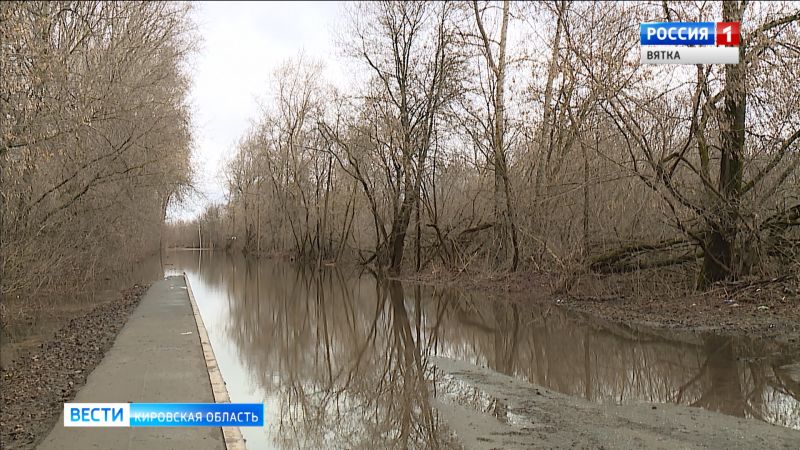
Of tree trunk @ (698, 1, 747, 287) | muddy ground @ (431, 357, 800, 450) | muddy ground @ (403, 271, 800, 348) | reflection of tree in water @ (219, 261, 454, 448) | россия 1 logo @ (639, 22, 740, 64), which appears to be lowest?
reflection of tree in water @ (219, 261, 454, 448)

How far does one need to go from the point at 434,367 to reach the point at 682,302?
725 centimetres

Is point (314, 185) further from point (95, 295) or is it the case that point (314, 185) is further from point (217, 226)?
point (217, 226)

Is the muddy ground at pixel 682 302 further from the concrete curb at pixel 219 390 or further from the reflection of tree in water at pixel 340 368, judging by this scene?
the concrete curb at pixel 219 390

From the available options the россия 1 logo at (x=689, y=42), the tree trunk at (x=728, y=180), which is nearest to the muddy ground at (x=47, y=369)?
the россия 1 logo at (x=689, y=42)

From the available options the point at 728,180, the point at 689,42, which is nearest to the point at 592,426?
the point at 728,180

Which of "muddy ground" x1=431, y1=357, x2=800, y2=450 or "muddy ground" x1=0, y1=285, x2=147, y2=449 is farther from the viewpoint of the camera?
"muddy ground" x1=0, y1=285, x2=147, y2=449

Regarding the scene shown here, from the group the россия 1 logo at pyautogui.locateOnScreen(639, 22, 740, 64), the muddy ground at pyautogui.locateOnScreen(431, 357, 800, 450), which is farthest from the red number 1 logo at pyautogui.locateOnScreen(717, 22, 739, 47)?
the muddy ground at pyautogui.locateOnScreen(431, 357, 800, 450)

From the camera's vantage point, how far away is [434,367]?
33.0 feet

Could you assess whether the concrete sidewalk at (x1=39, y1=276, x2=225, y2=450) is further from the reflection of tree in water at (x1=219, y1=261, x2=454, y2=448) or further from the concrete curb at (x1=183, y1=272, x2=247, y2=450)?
the reflection of tree in water at (x1=219, y1=261, x2=454, y2=448)

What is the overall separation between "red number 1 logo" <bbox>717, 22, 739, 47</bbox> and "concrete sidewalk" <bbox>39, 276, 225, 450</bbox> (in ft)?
38.9

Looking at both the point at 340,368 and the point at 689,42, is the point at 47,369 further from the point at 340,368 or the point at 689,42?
the point at 689,42

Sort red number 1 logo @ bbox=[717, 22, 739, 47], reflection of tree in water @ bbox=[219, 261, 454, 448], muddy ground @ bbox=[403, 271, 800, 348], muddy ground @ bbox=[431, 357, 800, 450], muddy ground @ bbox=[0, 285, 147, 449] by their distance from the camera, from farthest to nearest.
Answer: red number 1 logo @ bbox=[717, 22, 739, 47], muddy ground @ bbox=[403, 271, 800, 348], reflection of tree in water @ bbox=[219, 261, 454, 448], muddy ground @ bbox=[0, 285, 147, 449], muddy ground @ bbox=[431, 357, 800, 450]

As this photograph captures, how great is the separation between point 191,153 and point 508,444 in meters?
21.3

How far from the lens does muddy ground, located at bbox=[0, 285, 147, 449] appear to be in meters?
6.44
